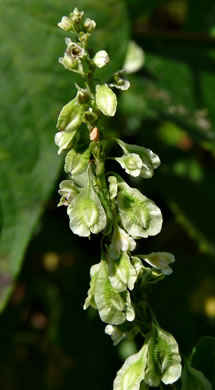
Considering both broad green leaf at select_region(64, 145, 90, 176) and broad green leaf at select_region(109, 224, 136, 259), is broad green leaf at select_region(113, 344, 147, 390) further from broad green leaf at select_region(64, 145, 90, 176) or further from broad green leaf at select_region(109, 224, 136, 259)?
broad green leaf at select_region(64, 145, 90, 176)

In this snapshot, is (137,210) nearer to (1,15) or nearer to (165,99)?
(1,15)

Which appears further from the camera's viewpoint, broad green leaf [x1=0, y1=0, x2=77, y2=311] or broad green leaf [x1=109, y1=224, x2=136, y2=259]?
broad green leaf [x1=0, y1=0, x2=77, y2=311]

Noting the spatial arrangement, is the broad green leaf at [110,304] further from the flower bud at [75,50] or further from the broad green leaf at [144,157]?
the flower bud at [75,50]

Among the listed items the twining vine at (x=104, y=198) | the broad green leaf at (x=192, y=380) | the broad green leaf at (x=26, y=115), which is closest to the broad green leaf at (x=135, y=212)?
the twining vine at (x=104, y=198)

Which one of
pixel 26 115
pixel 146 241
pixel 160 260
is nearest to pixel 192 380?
pixel 160 260

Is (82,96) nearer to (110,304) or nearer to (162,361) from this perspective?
(110,304)

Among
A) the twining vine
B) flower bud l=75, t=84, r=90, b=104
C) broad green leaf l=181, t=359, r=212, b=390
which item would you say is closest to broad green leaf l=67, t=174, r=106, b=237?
the twining vine
